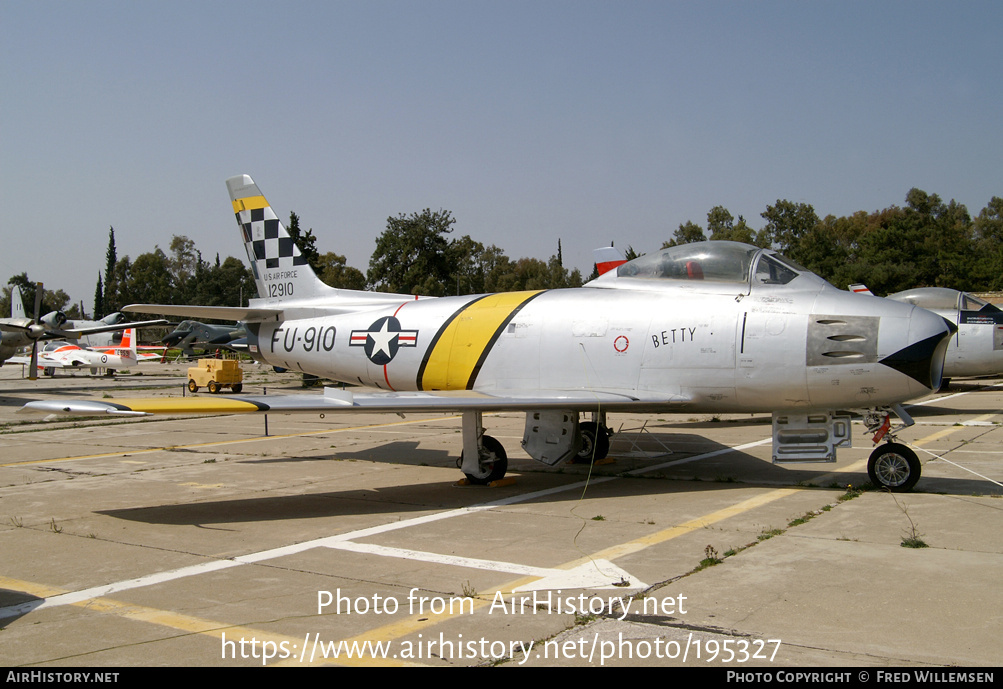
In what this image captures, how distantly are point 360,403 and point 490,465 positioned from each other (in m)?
2.37

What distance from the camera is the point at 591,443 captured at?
11.1m

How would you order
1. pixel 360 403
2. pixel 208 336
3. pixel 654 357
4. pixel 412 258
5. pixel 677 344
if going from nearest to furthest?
pixel 360 403 < pixel 677 344 < pixel 654 357 < pixel 208 336 < pixel 412 258

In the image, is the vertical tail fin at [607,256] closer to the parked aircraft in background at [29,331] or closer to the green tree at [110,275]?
the parked aircraft in background at [29,331]

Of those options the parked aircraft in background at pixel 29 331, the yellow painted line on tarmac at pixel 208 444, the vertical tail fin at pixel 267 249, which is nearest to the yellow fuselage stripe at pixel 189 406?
the vertical tail fin at pixel 267 249

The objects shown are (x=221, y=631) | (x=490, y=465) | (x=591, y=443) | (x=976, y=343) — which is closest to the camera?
(x=221, y=631)

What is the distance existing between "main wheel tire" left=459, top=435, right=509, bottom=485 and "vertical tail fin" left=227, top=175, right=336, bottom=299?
17.0 feet

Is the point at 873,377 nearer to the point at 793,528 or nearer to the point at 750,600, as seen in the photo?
the point at 793,528

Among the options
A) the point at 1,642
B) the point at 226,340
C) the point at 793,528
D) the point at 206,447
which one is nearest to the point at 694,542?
the point at 793,528

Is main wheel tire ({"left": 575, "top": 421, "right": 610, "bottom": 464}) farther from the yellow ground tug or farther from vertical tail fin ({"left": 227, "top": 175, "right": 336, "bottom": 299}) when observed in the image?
the yellow ground tug

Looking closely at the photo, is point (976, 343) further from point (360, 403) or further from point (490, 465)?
point (360, 403)

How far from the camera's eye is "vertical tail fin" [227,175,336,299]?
13.2m

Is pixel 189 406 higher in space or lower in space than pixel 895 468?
higher

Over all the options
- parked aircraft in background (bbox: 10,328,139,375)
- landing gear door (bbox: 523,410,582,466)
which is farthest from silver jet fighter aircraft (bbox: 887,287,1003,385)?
parked aircraft in background (bbox: 10,328,139,375)

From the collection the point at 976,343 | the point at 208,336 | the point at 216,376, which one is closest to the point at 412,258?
the point at 208,336
